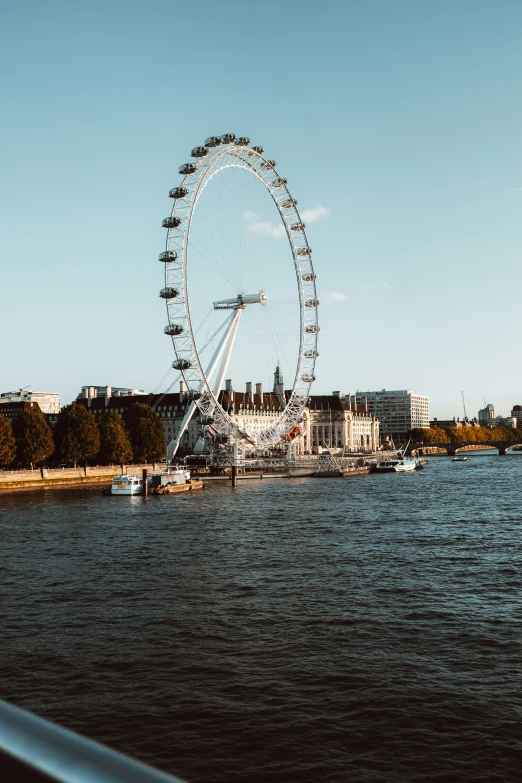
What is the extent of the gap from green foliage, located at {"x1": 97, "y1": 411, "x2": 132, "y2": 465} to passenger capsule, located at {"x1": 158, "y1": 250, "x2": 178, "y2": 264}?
2989cm

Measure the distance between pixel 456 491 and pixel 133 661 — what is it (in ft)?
176

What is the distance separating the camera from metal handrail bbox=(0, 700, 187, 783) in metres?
1.10

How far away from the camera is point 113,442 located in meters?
88.3

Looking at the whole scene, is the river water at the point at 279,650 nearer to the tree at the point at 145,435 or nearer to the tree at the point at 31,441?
the tree at the point at 31,441

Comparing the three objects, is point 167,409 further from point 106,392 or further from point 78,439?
point 78,439

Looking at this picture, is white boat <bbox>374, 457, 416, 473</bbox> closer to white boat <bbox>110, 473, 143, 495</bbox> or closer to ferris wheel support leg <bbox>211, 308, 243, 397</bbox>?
ferris wheel support leg <bbox>211, 308, 243, 397</bbox>

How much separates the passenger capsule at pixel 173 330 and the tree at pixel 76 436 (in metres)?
23.5

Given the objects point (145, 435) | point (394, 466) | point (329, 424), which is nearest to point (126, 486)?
point (145, 435)

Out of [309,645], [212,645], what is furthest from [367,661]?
[212,645]

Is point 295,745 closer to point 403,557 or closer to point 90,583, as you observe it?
point 90,583

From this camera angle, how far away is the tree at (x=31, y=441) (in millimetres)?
78000

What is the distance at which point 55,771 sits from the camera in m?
1.15

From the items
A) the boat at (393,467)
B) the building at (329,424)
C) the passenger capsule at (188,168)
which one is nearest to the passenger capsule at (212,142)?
the passenger capsule at (188,168)

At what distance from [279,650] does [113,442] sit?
73.3 m
